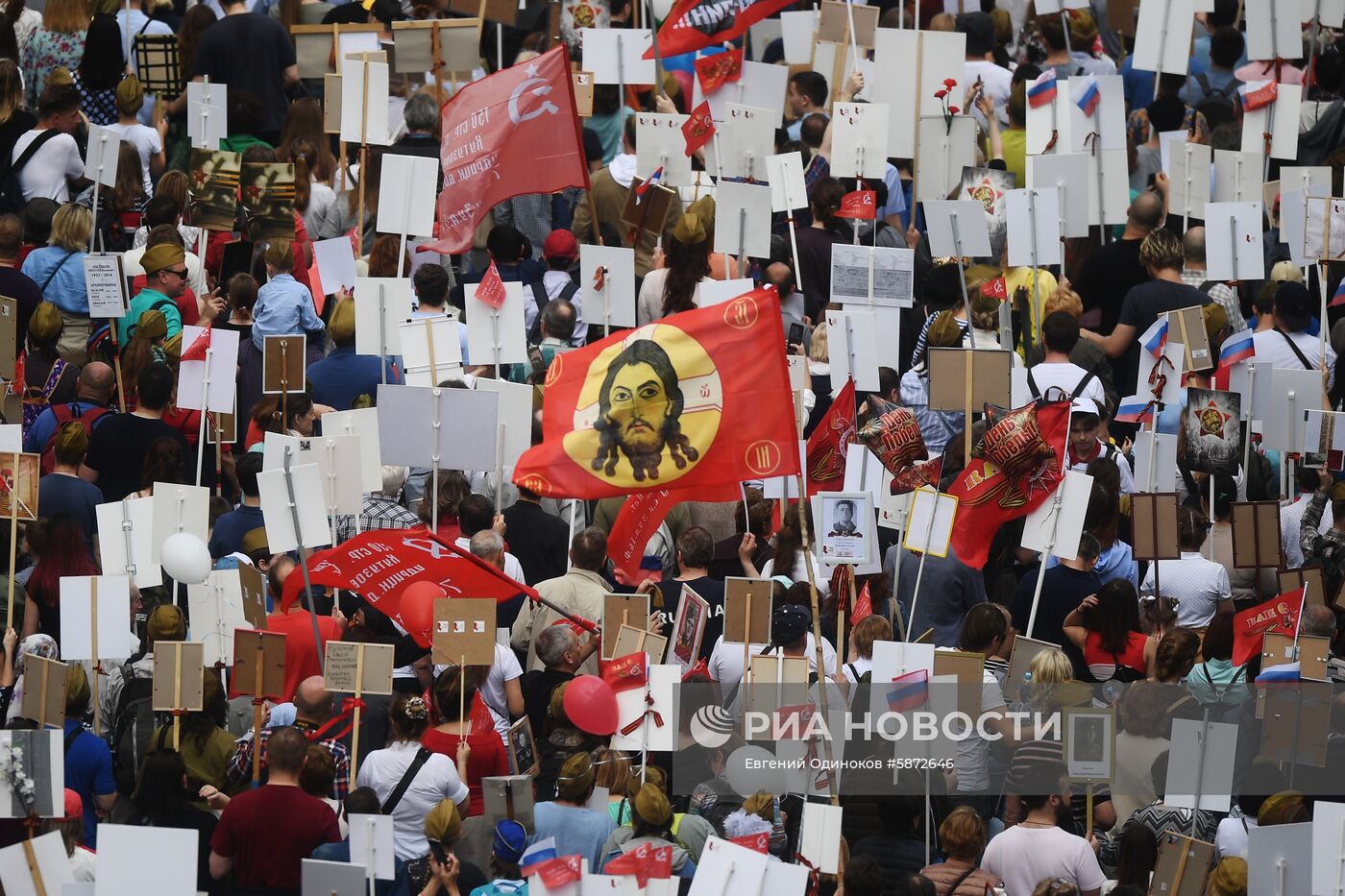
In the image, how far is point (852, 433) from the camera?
1171 cm

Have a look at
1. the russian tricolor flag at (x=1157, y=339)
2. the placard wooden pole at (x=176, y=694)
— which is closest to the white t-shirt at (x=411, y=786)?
the placard wooden pole at (x=176, y=694)

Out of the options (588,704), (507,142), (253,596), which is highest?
(507,142)


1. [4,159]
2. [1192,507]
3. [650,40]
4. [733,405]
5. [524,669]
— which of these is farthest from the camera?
[650,40]

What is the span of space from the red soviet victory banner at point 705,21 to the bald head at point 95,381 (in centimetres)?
529

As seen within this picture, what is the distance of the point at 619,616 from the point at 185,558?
1.98 m

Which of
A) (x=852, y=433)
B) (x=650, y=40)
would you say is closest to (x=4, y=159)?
(x=650, y=40)

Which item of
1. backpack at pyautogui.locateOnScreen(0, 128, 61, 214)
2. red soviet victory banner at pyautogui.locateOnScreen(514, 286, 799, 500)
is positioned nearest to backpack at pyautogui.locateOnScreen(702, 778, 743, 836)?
red soviet victory banner at pyautogui.locateOnScreen(514, 286, 799, 500)

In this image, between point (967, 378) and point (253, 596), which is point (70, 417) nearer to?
point (253, 596)

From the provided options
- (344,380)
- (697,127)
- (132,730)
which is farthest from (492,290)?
(132,730)

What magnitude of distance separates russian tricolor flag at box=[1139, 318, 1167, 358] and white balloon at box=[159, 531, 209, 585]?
5.74 metres

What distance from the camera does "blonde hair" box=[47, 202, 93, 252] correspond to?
13.6 m

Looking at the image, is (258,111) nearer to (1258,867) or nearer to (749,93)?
(749,93)

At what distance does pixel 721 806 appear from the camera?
31.7 ft

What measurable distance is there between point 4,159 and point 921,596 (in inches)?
300
